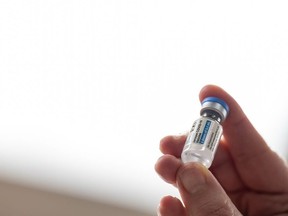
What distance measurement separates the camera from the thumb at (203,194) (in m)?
0.61

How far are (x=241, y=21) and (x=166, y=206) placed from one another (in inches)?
17.2

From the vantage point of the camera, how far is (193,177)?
2.03ft

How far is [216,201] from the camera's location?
2.01 ft

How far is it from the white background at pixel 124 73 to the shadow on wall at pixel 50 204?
0.12 meters

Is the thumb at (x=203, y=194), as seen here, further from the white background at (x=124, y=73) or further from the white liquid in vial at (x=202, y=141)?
the white background at (x=124, y=73)

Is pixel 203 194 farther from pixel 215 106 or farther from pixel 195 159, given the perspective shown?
pixel 215 106

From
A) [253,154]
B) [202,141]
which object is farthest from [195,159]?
[253,154]

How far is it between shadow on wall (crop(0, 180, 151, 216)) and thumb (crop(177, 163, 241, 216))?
542 mm

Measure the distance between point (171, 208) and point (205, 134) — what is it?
0.63 feet

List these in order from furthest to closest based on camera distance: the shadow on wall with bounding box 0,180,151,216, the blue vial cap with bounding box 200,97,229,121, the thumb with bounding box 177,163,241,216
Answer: the shadow on wall with bounding box 0,180,151,216 → the blue vial cap with bounding box 200,97,229,121 → the thumb with bounding box 177,163,241,216

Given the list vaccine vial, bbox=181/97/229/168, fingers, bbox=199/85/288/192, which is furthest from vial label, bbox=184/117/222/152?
fingers, bbox=199/85/288/192

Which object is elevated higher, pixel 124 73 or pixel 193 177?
pixel 124 73

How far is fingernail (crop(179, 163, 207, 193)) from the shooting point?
615mm

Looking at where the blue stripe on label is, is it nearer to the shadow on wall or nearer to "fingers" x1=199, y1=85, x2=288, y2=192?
"fingers" x1=199, y1=85, x2=288, y2=192
